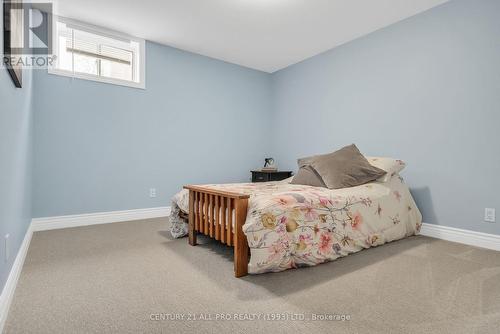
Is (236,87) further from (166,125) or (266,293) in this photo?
(266,293)

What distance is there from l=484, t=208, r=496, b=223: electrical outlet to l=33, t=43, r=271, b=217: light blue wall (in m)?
3.16

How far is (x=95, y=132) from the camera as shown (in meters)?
3.33

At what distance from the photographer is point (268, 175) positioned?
13.9ft

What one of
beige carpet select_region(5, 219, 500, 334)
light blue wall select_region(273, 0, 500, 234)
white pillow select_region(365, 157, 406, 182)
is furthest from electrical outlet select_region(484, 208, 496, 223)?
white pillow select_region(365, 157, 406, 182)

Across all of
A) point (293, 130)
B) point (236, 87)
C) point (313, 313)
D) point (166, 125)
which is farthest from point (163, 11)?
point (313, 313)

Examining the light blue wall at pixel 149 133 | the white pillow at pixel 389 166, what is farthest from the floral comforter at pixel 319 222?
the light blue wall at pixel 149 133

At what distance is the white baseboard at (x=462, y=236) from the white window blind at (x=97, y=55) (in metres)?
3.95

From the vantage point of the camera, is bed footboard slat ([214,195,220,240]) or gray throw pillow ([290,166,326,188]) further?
gray throw pillow ([290,166,326,188])

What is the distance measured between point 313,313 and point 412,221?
2.00 meters

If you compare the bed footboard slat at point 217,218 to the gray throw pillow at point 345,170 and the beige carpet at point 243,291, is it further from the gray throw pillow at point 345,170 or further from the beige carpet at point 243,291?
the gray throw pillow at point 345,170

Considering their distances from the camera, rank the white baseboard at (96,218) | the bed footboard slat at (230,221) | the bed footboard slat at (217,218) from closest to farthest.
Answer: the bed footboard slat at (230,221) < the bed footboard slat at (217,218) < the white baseboard at (96,218)

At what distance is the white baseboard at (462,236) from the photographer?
95.4 inches

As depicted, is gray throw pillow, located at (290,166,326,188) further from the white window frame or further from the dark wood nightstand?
the white window frame

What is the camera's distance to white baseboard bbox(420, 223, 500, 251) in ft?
7.95
